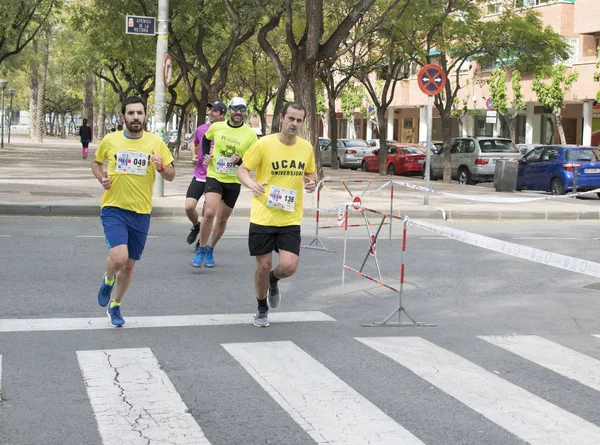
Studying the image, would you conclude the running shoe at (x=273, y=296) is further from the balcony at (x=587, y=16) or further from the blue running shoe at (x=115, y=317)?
the balcony at (x=587, y=16)

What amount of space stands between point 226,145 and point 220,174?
0.40m

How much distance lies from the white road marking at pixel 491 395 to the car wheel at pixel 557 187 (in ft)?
63.6

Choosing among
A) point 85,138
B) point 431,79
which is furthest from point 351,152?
point 431,79

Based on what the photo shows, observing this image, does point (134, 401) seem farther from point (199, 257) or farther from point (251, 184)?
point (199, 257)

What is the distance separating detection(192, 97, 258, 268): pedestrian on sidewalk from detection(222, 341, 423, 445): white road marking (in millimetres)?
3680

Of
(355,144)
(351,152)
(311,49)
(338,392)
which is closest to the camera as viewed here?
(338,392)

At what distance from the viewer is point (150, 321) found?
8.21 metres

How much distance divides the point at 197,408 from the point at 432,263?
706cm

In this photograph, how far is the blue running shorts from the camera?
770cm

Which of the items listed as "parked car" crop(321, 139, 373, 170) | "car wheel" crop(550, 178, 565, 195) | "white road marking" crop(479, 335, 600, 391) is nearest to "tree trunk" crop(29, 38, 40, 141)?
"parked car" crop(321, 139, 373, 170)

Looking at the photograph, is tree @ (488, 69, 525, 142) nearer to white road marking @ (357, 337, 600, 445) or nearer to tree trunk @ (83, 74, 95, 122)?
tree trunk @ (83, 74, 95, 122)

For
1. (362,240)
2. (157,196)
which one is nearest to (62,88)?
(157,196)

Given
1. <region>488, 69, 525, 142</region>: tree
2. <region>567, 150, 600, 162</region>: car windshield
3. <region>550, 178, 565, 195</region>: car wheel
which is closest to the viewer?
<region>567, 150, 600, 162</region>: car windshield

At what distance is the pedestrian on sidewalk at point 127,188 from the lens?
769 centimetres
